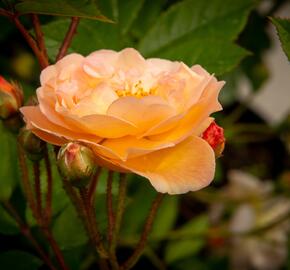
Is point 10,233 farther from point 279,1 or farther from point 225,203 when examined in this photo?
point 279,1

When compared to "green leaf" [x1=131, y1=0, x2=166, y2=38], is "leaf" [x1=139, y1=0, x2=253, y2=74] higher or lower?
higher

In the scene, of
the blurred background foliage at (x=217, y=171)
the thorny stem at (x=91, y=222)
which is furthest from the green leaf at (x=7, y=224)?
the thorny stem at (x=91, y=222)

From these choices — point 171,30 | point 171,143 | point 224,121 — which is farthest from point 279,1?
point 171,143

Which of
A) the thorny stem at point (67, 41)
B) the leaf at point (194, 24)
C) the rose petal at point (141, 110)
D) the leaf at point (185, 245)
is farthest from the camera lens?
the leaf at point (185, 245)

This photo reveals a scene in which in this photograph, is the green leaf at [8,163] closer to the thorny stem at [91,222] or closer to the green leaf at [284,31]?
the thorny stem at [91,222]

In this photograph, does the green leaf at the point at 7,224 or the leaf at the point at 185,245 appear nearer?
the green leaf at the point at 7,224

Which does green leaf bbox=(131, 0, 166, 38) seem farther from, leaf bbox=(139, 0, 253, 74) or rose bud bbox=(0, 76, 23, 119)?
rose bud bbox=(0, 76, 23, 119)

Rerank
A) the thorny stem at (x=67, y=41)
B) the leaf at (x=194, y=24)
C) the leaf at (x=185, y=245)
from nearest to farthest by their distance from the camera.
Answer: the thorny stem at (x=67, y=41)
the leaf at (x=194, y=24)
the leaf at (x=185, y=245)

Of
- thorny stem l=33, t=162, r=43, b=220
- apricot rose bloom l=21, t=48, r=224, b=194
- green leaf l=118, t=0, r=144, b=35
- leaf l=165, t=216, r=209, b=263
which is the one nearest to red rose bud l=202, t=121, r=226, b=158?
apricot rose bloom l=21, t=48, r=224, b=194
